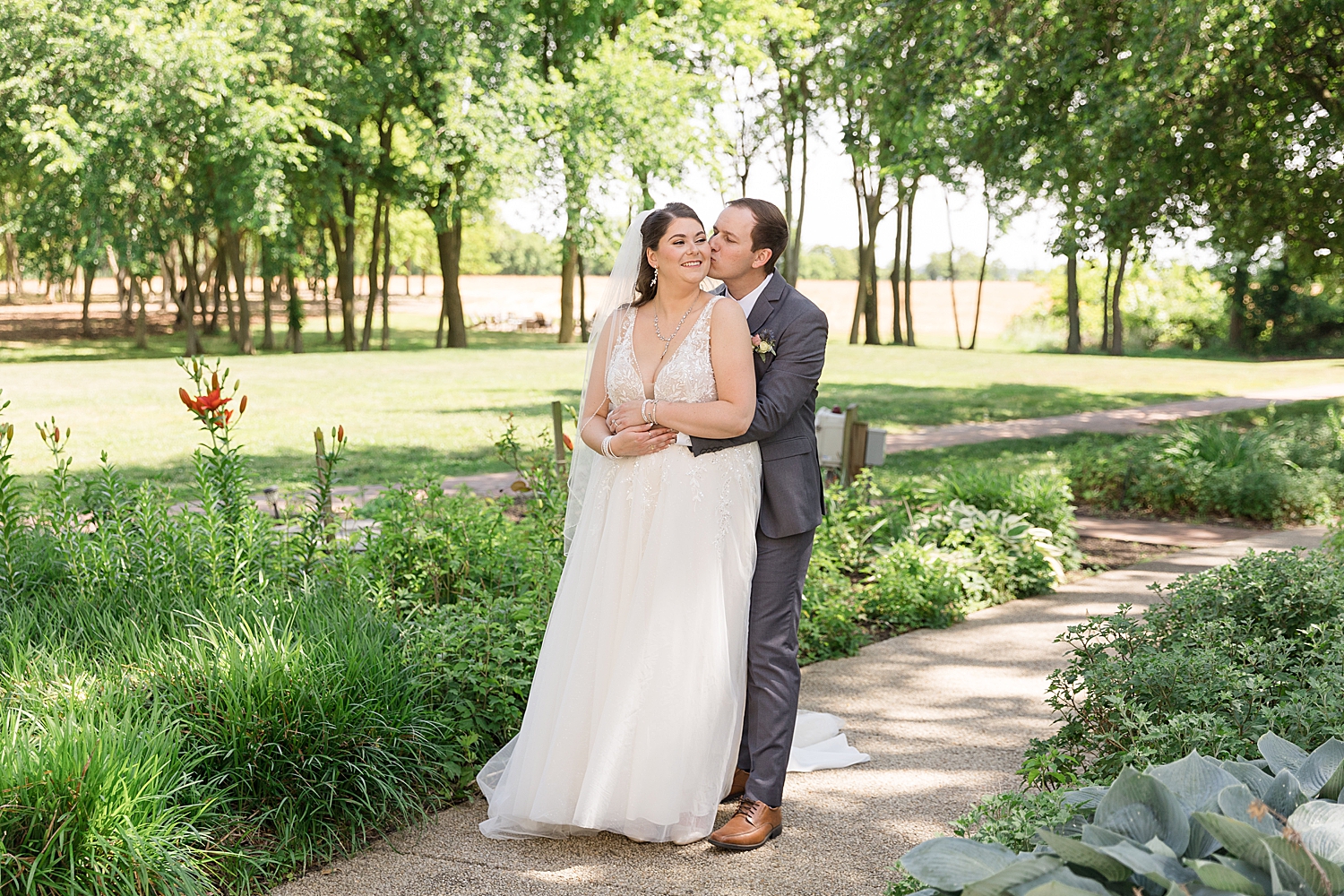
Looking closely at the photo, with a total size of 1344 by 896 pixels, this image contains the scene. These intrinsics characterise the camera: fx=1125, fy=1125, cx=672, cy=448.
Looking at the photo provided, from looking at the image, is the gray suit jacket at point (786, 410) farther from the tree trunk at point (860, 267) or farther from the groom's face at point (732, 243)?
the tree trunk at point (860, 267)

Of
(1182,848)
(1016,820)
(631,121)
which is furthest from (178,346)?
(1182,848)

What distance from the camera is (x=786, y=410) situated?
3.70 meters

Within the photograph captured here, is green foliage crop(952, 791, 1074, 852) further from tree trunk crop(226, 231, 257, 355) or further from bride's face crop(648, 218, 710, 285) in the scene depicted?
tree trunk crop(226, 231, 257, 355)

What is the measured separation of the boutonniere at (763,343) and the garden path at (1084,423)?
31.6 ft

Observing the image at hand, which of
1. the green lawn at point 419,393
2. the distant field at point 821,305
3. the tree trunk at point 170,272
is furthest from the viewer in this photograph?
the distant field at point 821,305

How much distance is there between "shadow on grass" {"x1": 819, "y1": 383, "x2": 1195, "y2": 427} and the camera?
17.3 metres

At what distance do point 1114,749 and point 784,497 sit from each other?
132cm

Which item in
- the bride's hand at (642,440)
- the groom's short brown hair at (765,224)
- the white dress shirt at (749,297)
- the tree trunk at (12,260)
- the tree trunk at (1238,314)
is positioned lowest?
the bride's hand at (642,440)

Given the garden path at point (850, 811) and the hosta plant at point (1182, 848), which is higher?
the hosta plant at point (1182, 848)

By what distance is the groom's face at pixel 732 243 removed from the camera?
12.4ft

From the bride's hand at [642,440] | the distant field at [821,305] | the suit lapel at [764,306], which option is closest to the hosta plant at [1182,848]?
the bride's hand at [642,440]

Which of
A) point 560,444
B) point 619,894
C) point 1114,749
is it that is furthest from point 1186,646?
point 560,444

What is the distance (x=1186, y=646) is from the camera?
399cm

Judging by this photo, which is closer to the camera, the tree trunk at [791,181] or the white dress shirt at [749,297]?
the white dress shirt at [749,297]
